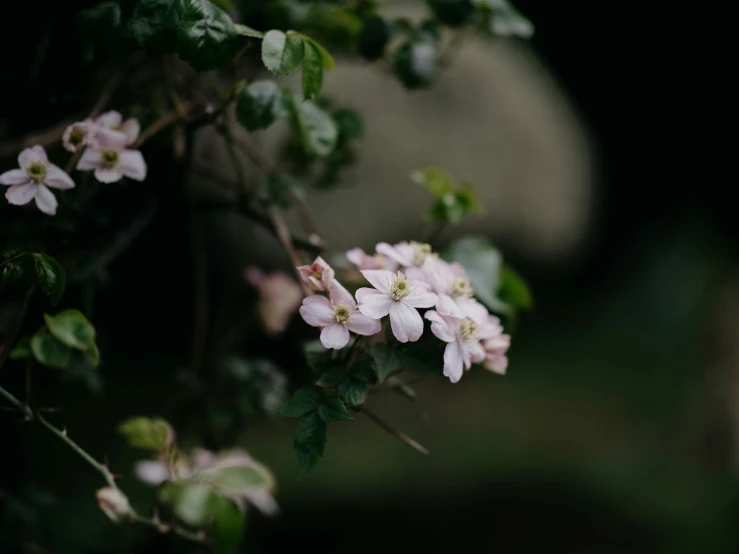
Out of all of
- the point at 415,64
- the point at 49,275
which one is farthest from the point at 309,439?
the point at 415,64

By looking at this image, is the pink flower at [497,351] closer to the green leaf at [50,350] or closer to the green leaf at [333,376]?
the green leaf at [333,376]

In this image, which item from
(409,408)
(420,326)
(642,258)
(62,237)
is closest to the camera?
(420,326)

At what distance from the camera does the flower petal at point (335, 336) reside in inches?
20.7

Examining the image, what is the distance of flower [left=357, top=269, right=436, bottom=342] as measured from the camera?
1.75 ft

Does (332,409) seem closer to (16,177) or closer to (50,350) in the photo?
(50,350)

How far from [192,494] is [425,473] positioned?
171 centimetres

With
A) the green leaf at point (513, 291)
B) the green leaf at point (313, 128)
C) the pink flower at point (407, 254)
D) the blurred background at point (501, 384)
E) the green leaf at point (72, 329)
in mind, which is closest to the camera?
the green leaf at point (72, 329)

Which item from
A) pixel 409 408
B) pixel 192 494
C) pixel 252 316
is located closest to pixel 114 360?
pixel 409 408

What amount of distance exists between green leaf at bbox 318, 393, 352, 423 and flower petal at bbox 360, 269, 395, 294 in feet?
0.30

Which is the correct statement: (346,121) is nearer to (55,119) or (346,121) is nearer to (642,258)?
(55,119)

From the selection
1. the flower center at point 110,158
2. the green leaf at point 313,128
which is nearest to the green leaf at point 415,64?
the green leaf at point 313,128

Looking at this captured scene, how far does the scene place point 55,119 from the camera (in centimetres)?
88

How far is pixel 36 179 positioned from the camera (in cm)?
61

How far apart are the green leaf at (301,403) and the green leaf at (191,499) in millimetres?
95
